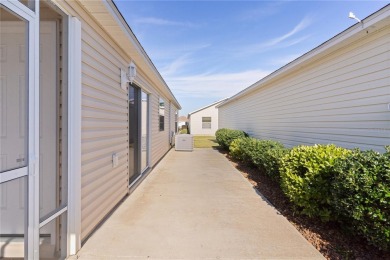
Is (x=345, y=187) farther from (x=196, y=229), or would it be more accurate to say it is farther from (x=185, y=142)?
(x=185, y=142)

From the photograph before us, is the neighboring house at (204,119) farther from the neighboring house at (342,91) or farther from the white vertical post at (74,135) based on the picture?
the white vertical post at (74,135)

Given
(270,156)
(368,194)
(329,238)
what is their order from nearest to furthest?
(368,194)
(329,238)
(270,156)

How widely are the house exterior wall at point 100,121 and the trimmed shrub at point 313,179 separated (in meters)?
3.16

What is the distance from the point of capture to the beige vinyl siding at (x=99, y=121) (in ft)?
10.1

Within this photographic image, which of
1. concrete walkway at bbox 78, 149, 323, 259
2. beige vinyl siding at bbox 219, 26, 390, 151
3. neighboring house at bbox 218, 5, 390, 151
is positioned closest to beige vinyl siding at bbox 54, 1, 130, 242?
concrete walkway at bbox 78, 149, 323, 259

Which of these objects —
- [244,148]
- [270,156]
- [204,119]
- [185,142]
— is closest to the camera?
[270,156]

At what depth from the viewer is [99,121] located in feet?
11.8

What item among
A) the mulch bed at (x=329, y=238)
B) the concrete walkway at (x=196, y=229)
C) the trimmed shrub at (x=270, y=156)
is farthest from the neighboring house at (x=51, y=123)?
the trimmed shrub at (x=270, y=156)

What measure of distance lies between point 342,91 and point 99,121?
15.7ft

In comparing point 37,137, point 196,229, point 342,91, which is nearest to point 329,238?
point 196,229

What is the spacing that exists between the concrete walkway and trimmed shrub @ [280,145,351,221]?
48 cm

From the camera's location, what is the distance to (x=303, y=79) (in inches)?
257

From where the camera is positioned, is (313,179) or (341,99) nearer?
(313,179)

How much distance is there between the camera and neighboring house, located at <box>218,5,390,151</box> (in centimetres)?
382
